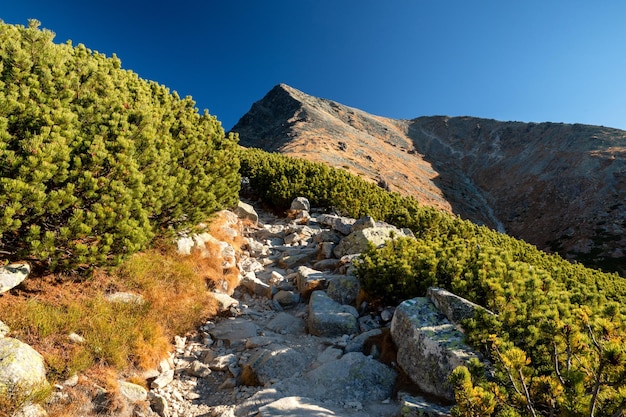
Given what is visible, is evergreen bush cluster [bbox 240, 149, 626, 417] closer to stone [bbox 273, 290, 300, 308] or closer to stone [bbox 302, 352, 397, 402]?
stone [bbox 302, 352, 397, 402]

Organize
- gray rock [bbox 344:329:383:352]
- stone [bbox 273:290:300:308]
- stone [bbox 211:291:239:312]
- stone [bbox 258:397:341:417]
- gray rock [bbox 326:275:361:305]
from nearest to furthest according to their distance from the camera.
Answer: stone [bbox 258:397:341:417]
gray rock [bbox 344:329:383:352]
stone [bbox 211:291:239:312]
gray rock [bbox 326:275:361:305]
stone [bbox 273:290:300:308]

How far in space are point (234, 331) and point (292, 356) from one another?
68.1 inches

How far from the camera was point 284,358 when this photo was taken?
6.39 metres

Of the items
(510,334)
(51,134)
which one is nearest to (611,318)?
(510,334)

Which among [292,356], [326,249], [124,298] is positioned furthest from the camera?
[326,249]

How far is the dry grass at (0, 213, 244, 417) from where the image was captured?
16.8 feet

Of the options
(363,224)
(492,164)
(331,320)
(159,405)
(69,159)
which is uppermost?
(492,164)

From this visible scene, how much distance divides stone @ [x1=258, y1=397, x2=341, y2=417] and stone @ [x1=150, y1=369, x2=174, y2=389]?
6.23ft

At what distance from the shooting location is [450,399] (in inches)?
197

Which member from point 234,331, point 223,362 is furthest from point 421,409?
point 234,331

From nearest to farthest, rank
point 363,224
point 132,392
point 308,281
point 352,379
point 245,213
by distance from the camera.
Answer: point 132,392
point 352,379
point 308,281
point 363,224
point 245,213

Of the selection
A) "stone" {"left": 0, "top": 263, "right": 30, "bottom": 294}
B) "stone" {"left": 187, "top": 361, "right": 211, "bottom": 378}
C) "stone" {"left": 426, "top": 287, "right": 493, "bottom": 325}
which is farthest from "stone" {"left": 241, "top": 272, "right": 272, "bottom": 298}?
"stone" {"left": 0, "top": 263, "right": 30, "bottom": 294}

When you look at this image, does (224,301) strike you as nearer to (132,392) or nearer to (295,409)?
(132,392)

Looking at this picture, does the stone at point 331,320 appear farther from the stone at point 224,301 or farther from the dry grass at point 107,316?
the dry grass at point 107,316
